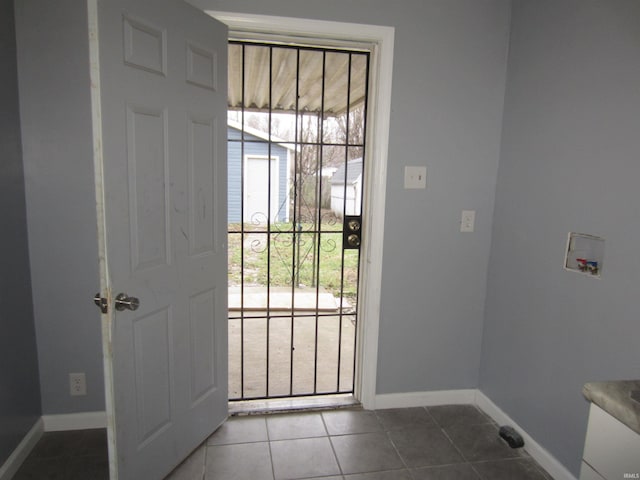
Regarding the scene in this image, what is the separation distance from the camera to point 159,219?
1660mm

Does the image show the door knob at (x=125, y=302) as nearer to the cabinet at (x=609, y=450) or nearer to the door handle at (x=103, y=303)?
the door handle at (x=103, y=303)

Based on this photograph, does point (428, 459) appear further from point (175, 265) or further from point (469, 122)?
point (469, 122)

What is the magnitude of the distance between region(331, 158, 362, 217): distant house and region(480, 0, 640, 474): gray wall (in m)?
0.78

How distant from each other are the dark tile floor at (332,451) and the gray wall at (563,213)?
0.89 feet

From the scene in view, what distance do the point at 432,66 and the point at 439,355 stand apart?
1.62m

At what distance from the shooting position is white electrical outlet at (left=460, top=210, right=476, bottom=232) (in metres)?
2.34

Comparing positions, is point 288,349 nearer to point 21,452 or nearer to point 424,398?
point 424,398

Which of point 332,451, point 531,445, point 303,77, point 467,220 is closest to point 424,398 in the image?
point 531,445

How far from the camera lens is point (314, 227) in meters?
2.50

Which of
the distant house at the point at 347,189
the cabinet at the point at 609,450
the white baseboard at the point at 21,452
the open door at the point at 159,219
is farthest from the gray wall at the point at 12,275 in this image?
the cabinet at the point at 609,450

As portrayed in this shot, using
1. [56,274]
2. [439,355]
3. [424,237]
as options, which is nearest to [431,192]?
[424,237]

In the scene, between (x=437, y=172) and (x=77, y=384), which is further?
(x=437, y=172)

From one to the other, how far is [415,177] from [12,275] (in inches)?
78.0

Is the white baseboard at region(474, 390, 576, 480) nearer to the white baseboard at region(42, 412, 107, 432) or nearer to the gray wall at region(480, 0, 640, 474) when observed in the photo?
the gray wall at region(480, 0, 640, 474)
